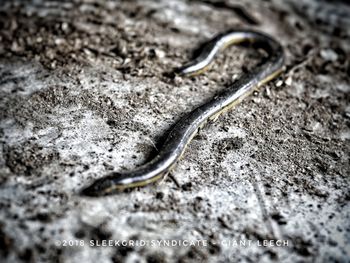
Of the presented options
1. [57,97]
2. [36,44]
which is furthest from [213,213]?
[36,44]

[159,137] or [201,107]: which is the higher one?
[201,107]

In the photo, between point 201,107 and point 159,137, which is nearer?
point 159,137

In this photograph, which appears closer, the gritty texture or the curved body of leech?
the gritty texture

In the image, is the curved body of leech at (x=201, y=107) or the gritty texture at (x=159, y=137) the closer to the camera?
the gritty texture at (x=159, y=137)

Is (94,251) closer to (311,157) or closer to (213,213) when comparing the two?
(213,213)
